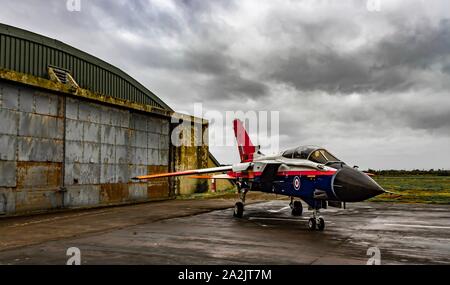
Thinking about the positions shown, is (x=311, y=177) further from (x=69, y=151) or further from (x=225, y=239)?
(x=69, y=151)

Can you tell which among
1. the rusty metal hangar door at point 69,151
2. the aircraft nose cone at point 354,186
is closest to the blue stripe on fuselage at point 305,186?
the aircraft nose cone at point 354,186

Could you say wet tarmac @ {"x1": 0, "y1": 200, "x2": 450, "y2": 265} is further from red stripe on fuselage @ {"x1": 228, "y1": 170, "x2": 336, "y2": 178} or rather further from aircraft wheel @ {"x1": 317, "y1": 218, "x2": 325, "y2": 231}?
red stripe on fuselage @ {"x1": 228, "y1": 170, "x2": 336, "y2": 178}

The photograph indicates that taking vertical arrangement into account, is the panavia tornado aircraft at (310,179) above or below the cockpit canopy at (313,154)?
below

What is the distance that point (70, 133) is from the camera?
17875mm

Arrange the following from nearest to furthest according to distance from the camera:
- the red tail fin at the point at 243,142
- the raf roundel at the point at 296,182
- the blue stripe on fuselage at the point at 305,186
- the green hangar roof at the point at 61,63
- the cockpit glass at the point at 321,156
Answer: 1. the blue stripe on fuselage at the point at 305,186
2. the cockpit glass at the point at 321,156
3. the raf roundel at the point at 296,182
4. the green hangar roof at the point at 61,63
5. the red tail fin at the point at 243,142

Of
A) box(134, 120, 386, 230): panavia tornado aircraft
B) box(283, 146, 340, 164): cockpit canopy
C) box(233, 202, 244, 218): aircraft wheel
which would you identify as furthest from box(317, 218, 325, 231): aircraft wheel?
box(233, 202, 244, 218): aircraft wheel

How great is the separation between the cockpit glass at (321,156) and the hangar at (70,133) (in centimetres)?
1238

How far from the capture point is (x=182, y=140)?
89.0 feet

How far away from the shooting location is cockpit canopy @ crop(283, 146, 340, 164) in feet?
37.6

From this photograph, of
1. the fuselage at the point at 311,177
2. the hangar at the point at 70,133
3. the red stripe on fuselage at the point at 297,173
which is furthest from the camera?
the hangar at the point at 70,133

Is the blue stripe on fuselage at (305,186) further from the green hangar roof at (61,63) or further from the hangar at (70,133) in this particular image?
the green hangar roof at (61,63)

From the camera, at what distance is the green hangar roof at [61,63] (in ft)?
53.1
